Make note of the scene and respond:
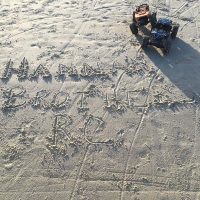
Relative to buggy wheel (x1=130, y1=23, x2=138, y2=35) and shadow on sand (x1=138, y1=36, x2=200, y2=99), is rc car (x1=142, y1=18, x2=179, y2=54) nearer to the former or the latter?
shadow on sand (x1=138, y1=36, x2=200, y2=99)

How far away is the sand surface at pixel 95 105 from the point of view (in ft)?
24.3

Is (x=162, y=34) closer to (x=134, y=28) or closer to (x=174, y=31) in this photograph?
(x=174, y=31)

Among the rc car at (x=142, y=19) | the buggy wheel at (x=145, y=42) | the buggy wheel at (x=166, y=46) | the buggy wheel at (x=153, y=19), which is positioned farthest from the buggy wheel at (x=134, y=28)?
the buggy wheel at (x=166, y=46)

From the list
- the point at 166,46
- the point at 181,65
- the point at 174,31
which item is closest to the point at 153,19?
the point at 174,31

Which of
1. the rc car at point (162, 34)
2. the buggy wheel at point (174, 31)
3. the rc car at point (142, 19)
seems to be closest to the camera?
the rc car at point (162, 34)

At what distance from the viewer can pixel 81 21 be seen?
37.2 feet

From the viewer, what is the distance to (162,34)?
10.0m

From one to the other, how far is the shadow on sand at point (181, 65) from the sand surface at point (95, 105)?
0.03 metres

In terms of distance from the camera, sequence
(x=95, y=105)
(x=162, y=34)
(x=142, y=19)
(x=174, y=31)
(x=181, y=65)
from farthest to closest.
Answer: (x=142, y=19) < (x=174, y=31) < (x=162, y=34) < (x=181, y=65) < (x=95, y=105)

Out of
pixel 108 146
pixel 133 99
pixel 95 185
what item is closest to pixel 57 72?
pixel 133 99

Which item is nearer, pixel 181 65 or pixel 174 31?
pixel 181 65

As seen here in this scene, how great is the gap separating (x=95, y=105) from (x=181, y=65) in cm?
272

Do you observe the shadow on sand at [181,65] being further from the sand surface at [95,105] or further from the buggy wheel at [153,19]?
the buggy wheel at [153,19]

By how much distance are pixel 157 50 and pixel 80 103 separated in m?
2.92
